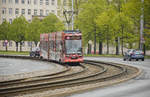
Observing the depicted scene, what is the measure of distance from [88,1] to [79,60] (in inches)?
1262

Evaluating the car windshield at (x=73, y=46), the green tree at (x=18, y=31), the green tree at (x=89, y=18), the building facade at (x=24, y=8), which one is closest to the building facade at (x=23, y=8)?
the building facade at (x=24, y=8)

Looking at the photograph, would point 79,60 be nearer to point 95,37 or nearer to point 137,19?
point 137,19

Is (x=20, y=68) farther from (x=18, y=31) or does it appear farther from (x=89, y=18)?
(x=18, y=31)

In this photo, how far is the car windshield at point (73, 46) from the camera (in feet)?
96.9

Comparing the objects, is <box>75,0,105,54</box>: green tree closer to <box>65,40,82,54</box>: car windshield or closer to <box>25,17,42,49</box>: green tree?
<box>25,17,42,49</box>: green tree

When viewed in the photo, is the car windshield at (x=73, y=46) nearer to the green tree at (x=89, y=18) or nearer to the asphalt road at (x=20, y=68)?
the asphalt road at (x=20, y=68)

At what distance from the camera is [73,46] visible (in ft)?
97.6

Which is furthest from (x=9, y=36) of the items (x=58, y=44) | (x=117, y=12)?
(x=58, y=44)

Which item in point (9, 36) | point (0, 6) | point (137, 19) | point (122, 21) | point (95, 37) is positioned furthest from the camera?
point (0, 6)

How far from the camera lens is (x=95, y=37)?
57.1 metres

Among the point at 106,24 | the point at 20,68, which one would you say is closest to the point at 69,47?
the point at 20,68

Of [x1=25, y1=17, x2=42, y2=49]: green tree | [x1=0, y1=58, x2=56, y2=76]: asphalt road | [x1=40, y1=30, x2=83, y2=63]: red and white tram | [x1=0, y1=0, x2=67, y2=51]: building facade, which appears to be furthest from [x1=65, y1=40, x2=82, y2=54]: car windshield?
[x1=0, y1=0, x2=67, y2=51]: building facade

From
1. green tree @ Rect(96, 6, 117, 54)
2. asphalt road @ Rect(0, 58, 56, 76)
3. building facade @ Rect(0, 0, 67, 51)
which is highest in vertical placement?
building facade @ Rect(0, 0, 67, 51)

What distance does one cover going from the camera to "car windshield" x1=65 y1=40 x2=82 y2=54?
29.5m
